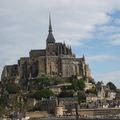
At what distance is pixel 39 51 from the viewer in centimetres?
10619

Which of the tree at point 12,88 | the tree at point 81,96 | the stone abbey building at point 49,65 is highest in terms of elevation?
the stone abbey building at point 49,65

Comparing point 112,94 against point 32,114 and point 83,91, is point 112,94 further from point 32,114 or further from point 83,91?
point 32,114

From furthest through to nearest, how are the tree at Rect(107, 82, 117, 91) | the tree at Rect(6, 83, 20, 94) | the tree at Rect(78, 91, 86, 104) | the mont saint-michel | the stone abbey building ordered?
the tree at Rect(107, 82, 117, 91), the stone abbey building, the tree at Rect(6, 83, 20, 94), the tree at Rect(78, 91, 86, 104), the mont saint-michel

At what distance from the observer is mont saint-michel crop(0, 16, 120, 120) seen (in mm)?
88938

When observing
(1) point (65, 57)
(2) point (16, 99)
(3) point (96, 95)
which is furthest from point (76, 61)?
(2) point (16, 99)

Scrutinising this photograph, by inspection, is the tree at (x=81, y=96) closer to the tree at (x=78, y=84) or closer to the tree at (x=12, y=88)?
the tree at (x=78, y=84)

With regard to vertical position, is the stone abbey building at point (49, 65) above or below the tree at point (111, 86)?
above

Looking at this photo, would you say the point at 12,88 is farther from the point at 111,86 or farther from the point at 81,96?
the point at 111,86

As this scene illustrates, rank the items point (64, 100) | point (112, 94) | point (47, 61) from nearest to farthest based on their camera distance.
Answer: point (64, 100) < point (47, 61) < point (112, 94)

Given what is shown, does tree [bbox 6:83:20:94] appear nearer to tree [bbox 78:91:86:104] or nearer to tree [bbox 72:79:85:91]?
tree [bbox 72:79:85:91]

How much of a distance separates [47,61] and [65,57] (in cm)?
389

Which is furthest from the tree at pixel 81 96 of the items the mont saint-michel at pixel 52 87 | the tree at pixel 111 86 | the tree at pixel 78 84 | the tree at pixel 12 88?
the tree at pixel 111 86

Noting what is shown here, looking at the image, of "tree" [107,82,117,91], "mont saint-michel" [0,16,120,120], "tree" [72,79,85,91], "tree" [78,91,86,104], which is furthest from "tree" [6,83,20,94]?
"tree" [107,82,117,91]

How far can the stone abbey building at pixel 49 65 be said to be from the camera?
102188 mm
